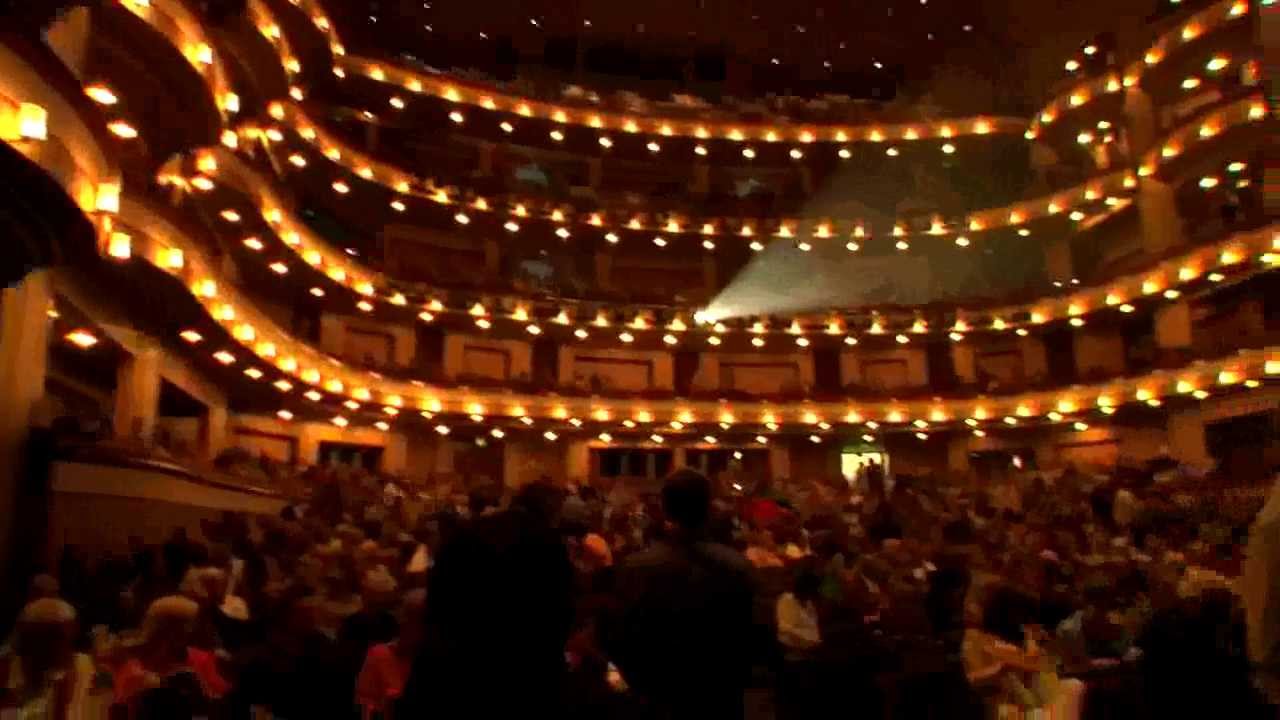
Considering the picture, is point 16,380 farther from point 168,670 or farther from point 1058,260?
point 1058,260

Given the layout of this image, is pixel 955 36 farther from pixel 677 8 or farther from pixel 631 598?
pixel 631 598

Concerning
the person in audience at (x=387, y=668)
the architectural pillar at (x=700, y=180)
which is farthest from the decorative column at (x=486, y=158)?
the person in audience at (x=387, y=668)

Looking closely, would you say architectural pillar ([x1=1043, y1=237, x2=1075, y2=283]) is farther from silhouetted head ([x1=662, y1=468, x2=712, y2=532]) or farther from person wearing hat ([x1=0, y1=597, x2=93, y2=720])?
person wearing hat ([x1=0, y1=597, x2=93, y2=720])

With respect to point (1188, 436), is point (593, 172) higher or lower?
higher

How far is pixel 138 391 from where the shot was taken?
714 inches

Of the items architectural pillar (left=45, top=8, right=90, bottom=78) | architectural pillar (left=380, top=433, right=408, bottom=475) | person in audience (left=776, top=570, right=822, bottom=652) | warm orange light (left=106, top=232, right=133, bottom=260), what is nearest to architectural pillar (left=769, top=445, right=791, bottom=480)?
architectural pillar (left=380, top=433, right=408, bottom=475)

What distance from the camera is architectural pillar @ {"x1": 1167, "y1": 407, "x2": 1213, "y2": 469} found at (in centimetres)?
2725

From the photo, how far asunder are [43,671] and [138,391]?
15908mm

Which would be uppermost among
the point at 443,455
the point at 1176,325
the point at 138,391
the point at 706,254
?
the point at 706,254

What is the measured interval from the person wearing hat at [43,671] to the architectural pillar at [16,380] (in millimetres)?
9205

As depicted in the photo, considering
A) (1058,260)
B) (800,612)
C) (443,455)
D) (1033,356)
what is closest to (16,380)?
(800,612)

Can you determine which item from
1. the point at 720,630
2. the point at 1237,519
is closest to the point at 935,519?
the point at 1237,519

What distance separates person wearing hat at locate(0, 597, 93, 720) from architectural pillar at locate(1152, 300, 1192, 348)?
2995 cm

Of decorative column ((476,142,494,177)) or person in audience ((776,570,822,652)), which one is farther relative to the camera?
decorative column ((476,142,494,177))
